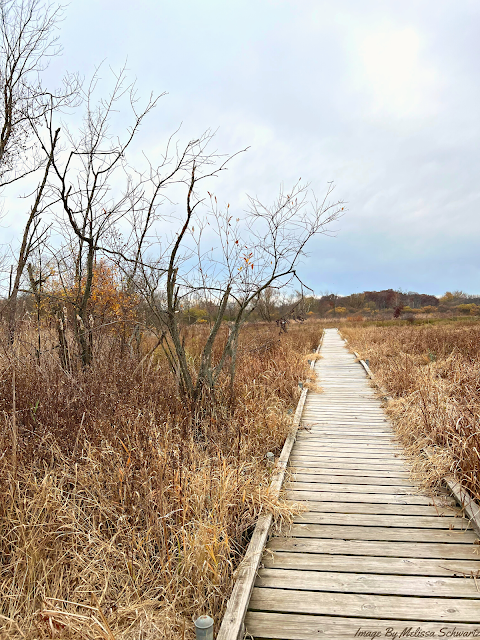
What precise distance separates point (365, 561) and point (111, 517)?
1.86 meters

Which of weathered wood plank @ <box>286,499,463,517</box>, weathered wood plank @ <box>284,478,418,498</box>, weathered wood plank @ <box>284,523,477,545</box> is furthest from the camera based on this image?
weathered wood plank @ <box>284,478,418,498</box>

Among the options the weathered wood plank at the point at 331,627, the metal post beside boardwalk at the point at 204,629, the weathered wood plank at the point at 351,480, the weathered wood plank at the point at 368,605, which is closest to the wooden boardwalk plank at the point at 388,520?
the weathered wood plank at the point at 351,480

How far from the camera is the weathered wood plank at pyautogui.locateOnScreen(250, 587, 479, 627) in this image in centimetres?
237

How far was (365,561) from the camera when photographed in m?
2.91

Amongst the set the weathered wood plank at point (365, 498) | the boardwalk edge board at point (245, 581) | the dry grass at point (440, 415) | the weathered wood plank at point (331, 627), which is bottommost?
the weathered wood plank at point (331, 627)

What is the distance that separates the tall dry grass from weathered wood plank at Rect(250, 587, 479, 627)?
1.02 ft

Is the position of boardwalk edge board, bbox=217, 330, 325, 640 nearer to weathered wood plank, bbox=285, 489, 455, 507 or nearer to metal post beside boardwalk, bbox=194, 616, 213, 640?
metal post beside boardwalk, bbox=194, 616, 213, 640

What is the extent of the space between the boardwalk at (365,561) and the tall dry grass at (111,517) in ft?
1.08

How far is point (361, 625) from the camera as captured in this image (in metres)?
2.31

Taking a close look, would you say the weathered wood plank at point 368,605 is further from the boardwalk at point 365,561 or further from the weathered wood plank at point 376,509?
the weathered wood plank at point 376,509

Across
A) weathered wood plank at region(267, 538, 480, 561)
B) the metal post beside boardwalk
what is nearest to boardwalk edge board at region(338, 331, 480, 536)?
weathered wood plank at region(267, 538, 480, 561)

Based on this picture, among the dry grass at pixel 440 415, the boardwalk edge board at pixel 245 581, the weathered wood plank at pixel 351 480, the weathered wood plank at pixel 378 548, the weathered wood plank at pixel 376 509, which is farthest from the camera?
the weathered wood plank at pixel 351 480

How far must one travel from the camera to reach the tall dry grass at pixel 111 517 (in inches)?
92.5

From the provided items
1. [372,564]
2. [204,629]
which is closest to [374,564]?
[372,564]
